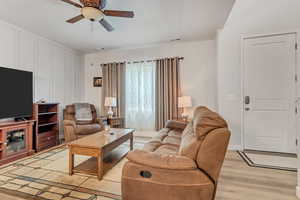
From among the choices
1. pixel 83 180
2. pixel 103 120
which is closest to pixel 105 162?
pixel 83 180

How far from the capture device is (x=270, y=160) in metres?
2.87

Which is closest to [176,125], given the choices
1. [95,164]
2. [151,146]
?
[151,146]

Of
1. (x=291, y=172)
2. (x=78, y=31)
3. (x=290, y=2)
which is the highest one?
(x=290, y=2)

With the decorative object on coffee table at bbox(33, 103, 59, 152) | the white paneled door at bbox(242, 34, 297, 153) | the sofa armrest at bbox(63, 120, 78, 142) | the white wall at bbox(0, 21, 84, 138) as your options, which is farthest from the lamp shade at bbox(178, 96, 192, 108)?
the white wall at bbox(0, 21, 84, 138)

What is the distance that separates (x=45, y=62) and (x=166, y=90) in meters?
3.10

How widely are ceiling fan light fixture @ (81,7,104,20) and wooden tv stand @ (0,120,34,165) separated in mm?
2294

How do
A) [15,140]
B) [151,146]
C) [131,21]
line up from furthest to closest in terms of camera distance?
[131,21] → [15,140] → [151,146]

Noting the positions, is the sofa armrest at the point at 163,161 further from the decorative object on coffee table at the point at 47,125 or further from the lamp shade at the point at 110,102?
the lamp shade at the point at 110,102

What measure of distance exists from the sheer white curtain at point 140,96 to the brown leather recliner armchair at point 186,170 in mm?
3174

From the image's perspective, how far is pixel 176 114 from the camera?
173 inches

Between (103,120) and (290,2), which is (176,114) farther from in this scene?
(290,2)

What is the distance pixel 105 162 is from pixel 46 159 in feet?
3.69

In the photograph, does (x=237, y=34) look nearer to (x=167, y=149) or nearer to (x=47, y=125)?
(x=167, y=149)

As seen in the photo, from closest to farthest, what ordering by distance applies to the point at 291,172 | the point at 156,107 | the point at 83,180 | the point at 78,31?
the point at 83,180, the point at 291,172, the point at 78,31, the point at 156,107
